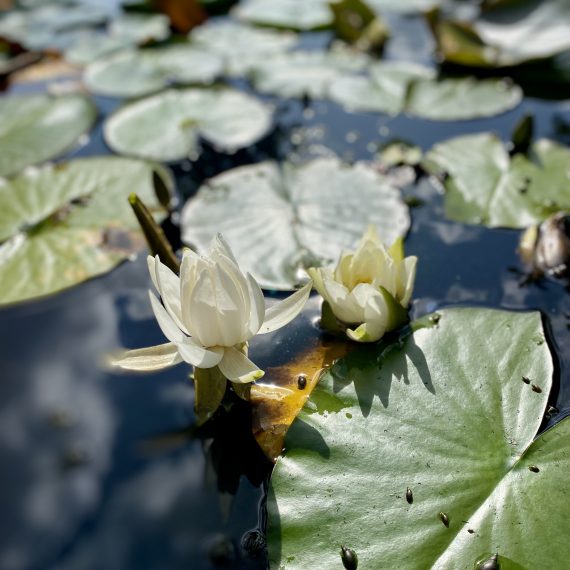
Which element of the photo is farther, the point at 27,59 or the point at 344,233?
the point at 27,59

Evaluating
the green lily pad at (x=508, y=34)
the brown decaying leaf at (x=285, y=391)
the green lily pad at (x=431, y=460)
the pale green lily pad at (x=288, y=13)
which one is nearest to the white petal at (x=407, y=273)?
the green lily pad at (x=431, y=460)

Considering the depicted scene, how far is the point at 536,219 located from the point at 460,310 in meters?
0.82

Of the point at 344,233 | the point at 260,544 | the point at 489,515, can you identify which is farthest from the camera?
the point at 344,233

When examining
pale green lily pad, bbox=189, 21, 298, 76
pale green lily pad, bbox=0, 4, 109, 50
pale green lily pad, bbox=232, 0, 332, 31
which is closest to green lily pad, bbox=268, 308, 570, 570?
pale green lily pad, bbox=189, 21, 298, 76

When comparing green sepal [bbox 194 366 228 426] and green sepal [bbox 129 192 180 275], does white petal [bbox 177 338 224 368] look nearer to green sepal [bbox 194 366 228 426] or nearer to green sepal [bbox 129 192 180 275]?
green sepal [bbox 194 366 228 426]

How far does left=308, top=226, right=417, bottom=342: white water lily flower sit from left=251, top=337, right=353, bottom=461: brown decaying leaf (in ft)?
0.38

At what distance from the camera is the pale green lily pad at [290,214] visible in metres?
2.17

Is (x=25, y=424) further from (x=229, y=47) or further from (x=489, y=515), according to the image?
(x=229, y=47)

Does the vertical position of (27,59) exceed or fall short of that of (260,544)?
it exceeds it

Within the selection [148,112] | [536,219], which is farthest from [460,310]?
[148,112]

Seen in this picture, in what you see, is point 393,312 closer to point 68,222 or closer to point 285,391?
point 285,391

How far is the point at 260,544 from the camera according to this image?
1.44 metres

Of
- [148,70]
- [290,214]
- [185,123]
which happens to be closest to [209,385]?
[290,214]

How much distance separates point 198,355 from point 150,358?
18cm
